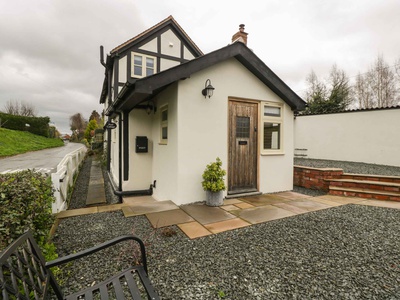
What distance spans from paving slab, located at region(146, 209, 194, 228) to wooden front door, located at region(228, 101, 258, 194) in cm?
168

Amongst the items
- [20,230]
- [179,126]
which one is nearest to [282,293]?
[20,230]

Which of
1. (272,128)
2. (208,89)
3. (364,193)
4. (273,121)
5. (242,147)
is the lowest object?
(364,193)

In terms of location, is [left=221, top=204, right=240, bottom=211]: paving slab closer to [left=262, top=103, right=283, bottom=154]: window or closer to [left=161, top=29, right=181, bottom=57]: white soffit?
[left=262, top=103, right=283, bottom=154]: window

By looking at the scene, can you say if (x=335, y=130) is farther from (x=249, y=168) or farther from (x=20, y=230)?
(x=20, y=230)

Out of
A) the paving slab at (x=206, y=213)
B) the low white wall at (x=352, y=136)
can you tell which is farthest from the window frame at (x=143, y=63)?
the low white wall at (x=352, y=136)

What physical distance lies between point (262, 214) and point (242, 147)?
1.95 meters

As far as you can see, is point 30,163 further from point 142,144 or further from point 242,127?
point 242,127

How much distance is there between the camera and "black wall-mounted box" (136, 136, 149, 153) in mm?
5991

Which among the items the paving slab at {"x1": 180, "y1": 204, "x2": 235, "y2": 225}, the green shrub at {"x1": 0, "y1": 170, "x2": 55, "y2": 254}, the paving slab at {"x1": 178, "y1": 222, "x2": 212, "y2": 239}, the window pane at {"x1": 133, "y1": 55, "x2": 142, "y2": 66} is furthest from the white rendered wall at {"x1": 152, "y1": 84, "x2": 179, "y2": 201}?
the window pane at {"x1": 133, "y1": 55, "x2": 142, "y2": 66}

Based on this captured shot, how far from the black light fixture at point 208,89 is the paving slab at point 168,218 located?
9.31 feet

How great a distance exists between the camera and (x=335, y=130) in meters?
11.5

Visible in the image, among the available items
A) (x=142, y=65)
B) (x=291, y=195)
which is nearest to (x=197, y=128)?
(x=291, y=195)

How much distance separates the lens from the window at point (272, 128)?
566cm

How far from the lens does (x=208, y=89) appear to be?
4625mm
